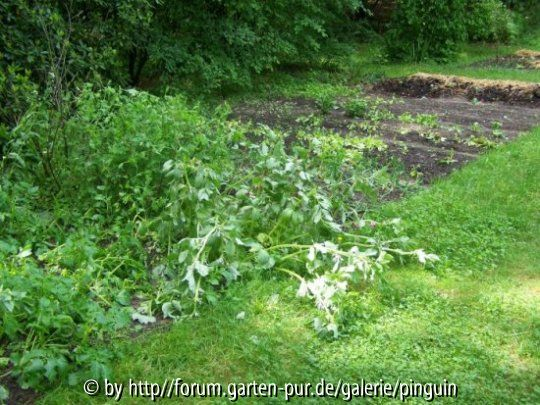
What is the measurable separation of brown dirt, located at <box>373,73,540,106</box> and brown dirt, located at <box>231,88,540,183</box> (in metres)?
0.18

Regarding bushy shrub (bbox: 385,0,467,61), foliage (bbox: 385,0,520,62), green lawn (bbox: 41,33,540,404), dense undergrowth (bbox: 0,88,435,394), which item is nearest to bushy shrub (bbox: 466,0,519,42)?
foliage (bbox: 385,0,520,62)

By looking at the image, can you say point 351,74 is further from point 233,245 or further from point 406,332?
point 406,332

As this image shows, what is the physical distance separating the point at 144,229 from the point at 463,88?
24.0ft

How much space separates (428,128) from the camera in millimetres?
7578

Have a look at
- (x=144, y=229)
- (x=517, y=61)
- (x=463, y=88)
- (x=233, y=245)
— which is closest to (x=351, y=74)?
(x=463, y=88)

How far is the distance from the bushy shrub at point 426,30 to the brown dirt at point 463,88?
8.14ft

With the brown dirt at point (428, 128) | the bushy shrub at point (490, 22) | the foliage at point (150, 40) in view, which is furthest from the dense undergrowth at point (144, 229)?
the bushy shrub at point (490, 22)

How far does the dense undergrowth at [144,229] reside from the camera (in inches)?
118

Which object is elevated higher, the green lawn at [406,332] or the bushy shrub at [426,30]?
the bushy shrub at [426,30]

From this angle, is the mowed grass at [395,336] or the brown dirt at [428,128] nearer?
the mowed grass at [395,336]

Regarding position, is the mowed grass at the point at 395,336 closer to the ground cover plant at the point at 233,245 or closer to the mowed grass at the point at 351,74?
the ground cover plant at the point at 233,245

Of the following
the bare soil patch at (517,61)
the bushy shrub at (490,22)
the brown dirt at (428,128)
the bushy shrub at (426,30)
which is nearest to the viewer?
the brown dirt at (428,128)

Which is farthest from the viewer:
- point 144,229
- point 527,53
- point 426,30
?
point 527,53

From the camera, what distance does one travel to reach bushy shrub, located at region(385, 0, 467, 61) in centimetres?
1270
